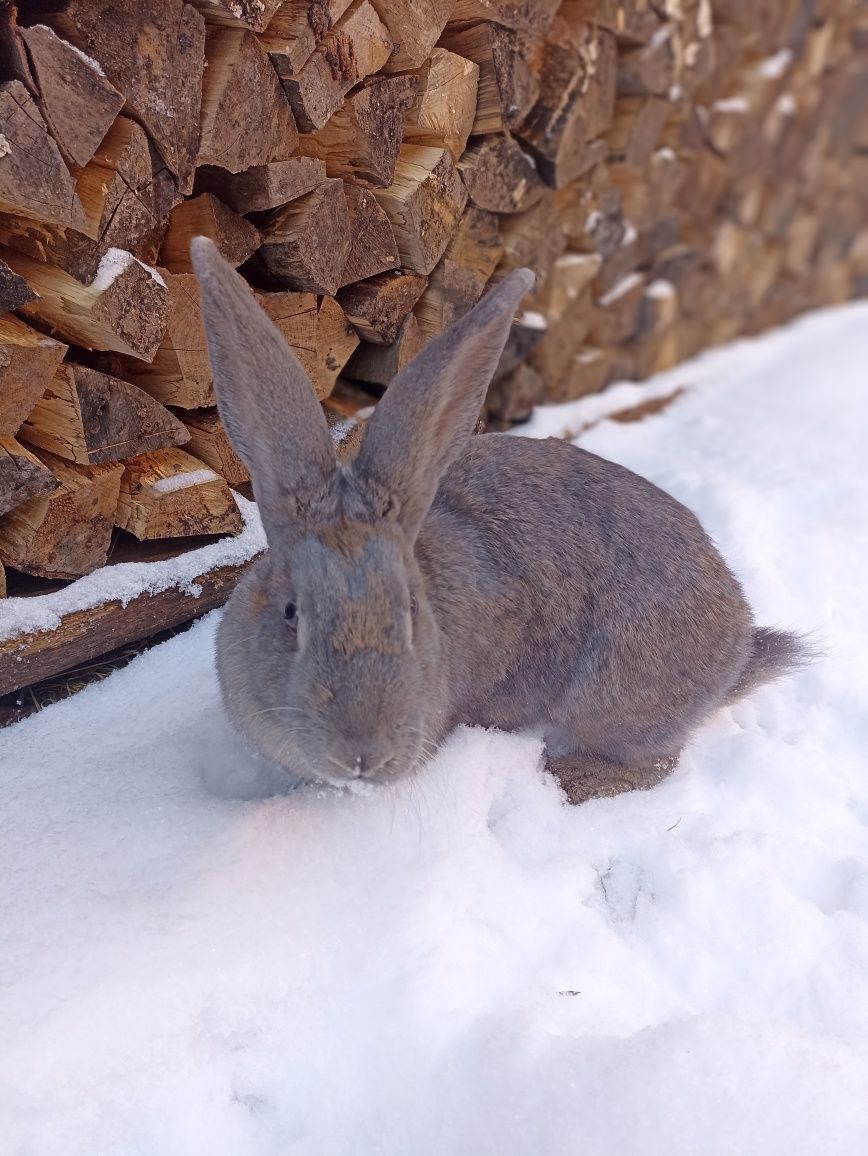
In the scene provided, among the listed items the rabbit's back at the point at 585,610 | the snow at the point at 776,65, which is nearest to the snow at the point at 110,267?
the rabbit's back at the point at 585,610

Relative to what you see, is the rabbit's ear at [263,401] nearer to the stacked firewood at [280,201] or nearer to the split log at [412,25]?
the stacked firewood at [280,201]

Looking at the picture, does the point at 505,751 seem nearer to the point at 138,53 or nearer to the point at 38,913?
the point at 38,913

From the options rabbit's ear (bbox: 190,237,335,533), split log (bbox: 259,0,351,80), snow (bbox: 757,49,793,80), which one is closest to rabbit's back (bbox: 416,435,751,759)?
rabbit's ear (bbox: 190,237,335,533)

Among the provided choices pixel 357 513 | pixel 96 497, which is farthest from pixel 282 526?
pixel 96 497

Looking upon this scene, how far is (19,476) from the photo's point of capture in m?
2.19

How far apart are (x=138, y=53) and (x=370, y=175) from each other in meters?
0.80

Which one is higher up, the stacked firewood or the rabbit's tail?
the stacked firewood

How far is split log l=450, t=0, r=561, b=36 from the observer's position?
2.80 metres

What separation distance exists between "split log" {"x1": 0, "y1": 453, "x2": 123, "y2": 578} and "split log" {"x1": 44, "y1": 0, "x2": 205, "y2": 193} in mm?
753

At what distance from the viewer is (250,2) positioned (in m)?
2.15

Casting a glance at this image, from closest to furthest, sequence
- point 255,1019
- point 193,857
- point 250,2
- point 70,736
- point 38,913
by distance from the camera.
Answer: point 255,1019, point 38,913, point 193,857, point 250,2, point 70,736

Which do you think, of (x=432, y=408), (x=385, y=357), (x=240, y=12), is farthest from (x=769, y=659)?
(x=240, y=12)

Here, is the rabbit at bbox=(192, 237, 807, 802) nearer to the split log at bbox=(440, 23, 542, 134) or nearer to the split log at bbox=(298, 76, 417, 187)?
the split log at bbox=(298, 76, 417, 187)

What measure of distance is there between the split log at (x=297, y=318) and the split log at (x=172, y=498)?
42cm
